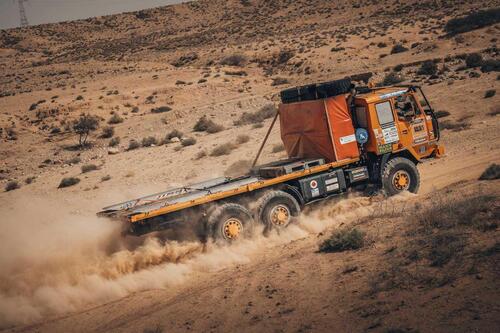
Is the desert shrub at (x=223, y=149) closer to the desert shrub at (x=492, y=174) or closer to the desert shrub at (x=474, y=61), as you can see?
the desert shrub at (x=492, y=174)

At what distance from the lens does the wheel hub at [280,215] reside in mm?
11812

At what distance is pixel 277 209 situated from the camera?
38.9 feet

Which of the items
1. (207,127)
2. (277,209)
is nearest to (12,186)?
(207,127)

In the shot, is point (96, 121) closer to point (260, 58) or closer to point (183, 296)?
point (260, 58)

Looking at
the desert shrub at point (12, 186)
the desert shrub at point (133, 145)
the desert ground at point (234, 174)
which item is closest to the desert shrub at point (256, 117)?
the desert ground at point (234, 174)

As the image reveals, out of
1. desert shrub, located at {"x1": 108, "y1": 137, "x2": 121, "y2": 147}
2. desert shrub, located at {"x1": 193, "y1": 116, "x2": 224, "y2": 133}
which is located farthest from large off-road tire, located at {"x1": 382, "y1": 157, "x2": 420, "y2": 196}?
desert shrub, located at {"x1": 108, "y1": 137, "x2": 121, "y2": 147}

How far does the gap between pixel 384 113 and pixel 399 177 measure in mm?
1702

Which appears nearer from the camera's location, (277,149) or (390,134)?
(390,134)

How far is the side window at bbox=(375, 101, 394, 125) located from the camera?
12.6 m

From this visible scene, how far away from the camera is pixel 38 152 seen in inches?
1257

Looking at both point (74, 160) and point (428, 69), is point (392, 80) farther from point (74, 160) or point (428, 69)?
point (74, 160)

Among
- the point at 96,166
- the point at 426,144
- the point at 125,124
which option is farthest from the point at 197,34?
the point at 426,144

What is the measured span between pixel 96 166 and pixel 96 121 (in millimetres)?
11066

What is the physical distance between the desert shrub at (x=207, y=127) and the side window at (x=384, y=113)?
54.2 ft
